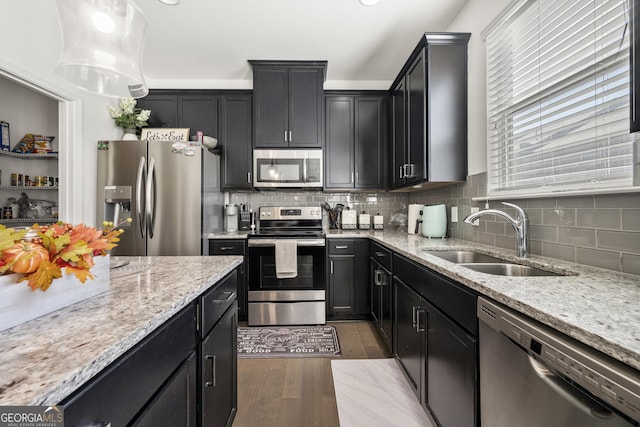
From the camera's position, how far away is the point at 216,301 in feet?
3.74

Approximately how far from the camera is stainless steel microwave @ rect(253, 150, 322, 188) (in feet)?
9.82

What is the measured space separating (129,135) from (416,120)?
277 cm

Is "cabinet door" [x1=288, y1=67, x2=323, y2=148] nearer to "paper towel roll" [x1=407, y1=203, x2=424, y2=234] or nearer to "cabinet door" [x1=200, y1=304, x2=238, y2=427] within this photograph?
"paper towel roll" [x1=407, y1=203, x2=424, y2=234]

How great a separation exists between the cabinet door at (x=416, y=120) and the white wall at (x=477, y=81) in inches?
13.8

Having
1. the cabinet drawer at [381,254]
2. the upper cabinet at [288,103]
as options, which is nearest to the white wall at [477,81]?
the cabinet drawer at [381,254]

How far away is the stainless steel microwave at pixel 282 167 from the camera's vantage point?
2.99m

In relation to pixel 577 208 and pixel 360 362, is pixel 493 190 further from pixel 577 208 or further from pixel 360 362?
pixel 360 362

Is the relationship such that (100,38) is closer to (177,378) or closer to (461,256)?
(177,378)

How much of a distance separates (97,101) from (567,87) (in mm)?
3630

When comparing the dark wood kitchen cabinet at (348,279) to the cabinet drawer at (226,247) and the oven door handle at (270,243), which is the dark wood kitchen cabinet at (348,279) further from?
the cabinet drawer at (226,247)

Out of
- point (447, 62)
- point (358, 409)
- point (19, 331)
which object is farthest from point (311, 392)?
point (447, 62)

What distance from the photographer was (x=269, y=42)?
8.57ft

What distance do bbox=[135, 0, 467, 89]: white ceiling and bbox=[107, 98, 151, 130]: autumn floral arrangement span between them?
1.69ft

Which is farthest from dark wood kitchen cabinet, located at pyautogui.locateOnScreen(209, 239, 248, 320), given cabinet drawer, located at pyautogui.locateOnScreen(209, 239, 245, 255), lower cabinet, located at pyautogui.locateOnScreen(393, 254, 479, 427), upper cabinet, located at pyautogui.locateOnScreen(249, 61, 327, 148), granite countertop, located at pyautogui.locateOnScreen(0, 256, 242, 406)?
granite countertop, located at pyautogui.locateOnScreen(0, 256, 242, 406)
